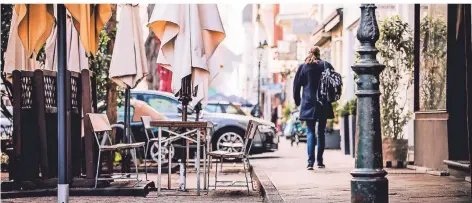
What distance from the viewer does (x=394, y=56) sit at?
56.2 ft

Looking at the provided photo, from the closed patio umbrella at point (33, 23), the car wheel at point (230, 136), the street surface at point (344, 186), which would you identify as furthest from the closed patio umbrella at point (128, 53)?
the car wheel at point (230, 136)

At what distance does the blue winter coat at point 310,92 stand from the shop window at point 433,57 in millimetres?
1443

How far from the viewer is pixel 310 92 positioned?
1593 cm

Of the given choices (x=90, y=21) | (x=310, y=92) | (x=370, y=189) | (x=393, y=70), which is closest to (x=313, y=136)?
(x=310, y=92)

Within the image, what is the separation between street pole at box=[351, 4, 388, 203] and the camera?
8328 mm

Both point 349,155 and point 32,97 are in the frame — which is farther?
point 349,155

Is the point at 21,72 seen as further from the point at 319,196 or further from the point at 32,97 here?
the point at 319,196

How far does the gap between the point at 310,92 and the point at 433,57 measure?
6.74 feet

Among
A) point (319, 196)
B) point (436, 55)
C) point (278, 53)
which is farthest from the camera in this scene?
point (278, 53)

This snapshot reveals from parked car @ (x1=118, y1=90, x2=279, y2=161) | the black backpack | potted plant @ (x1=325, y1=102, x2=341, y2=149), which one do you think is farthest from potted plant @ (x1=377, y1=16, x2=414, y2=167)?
potted plant @ (x1=325, y1=102, x2=341, y2=149)

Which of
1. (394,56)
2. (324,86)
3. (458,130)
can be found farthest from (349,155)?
(458,130)

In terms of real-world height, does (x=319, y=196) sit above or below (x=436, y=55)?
below

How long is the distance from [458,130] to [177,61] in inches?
162

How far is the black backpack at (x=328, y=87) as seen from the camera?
51.1 feet
